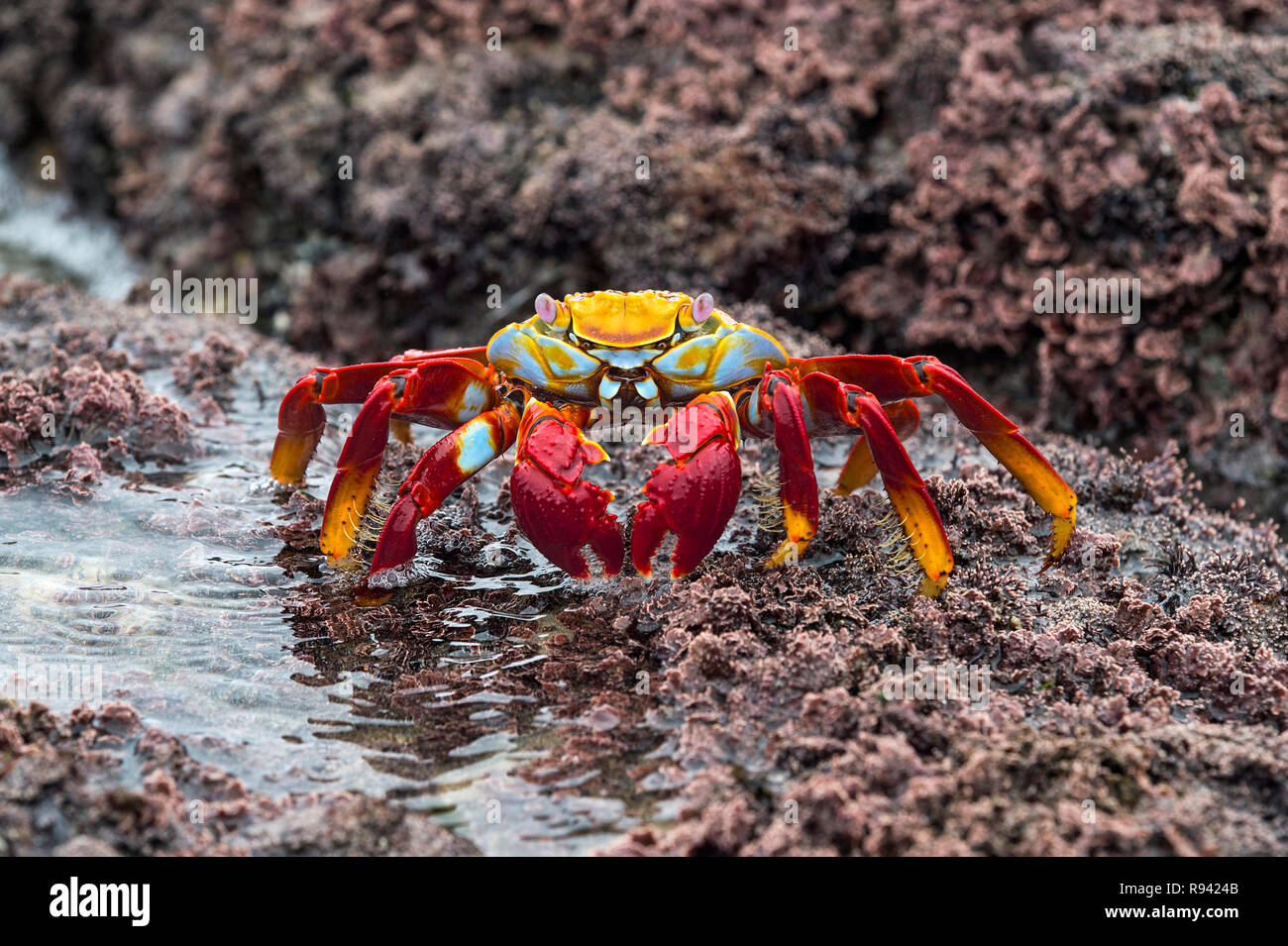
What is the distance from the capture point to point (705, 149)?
23.3 feet

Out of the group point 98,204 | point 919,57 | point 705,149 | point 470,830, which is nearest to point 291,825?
point 470,830

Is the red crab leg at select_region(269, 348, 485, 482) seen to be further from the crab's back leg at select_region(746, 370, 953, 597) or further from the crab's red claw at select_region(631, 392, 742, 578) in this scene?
the crab's back leg at select_region(746, 370, 953, 597)

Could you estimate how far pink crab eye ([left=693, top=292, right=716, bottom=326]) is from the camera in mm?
3265

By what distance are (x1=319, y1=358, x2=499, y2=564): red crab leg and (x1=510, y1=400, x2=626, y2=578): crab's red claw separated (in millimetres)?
483

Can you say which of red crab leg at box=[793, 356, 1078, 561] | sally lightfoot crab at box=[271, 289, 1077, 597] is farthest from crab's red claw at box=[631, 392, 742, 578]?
red crab leg at box=[793, 356, 1078, 561]

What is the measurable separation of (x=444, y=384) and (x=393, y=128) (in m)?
5.13

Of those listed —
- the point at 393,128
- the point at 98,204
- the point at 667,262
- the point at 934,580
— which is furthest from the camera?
the point at 98,204

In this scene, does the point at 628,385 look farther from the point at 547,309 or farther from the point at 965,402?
the point at 965,402

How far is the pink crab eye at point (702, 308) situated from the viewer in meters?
Answer: 3.27

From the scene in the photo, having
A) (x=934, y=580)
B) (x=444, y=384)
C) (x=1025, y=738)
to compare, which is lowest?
(x=1025, y=738)

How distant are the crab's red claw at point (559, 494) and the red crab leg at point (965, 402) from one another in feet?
2.55

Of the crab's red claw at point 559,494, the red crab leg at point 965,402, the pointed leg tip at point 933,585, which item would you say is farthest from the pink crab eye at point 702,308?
the pointed leg tip at point 933,585
